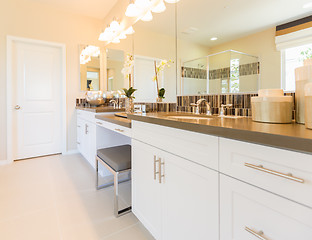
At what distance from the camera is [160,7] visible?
1951 millimetres

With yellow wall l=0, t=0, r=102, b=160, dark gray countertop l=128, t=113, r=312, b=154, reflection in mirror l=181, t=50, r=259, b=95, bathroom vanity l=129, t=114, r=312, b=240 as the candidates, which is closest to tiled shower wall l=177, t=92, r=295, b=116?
reflection in mirror l=181, t=50, r=259, b=95

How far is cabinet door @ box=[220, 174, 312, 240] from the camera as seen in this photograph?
51cm

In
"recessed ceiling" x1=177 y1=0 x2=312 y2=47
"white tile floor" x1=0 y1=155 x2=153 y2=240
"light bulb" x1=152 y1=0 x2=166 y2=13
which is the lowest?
"white tile floor" x1=0 y1=155 x2=153 y2=240

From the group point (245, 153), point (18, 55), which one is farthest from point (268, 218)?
point (18, 55)

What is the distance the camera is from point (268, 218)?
0.58m

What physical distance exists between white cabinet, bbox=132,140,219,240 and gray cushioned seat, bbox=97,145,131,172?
0.15 m

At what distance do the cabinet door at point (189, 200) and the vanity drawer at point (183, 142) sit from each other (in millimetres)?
36

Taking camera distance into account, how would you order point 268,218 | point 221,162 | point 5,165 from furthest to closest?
point 5,165, point 221,162, point 268,218

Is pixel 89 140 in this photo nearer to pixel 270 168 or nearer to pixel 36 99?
pixel 36 99

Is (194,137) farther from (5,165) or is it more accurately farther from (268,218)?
(5,165)

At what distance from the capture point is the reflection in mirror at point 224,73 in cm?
114

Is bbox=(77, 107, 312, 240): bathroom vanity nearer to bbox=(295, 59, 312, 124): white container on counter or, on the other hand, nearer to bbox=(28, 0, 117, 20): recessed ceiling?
bbox=(295, 59, 312, 124): white container on counter

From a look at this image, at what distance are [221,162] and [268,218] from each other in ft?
0.75

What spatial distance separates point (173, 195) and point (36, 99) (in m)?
3.24
